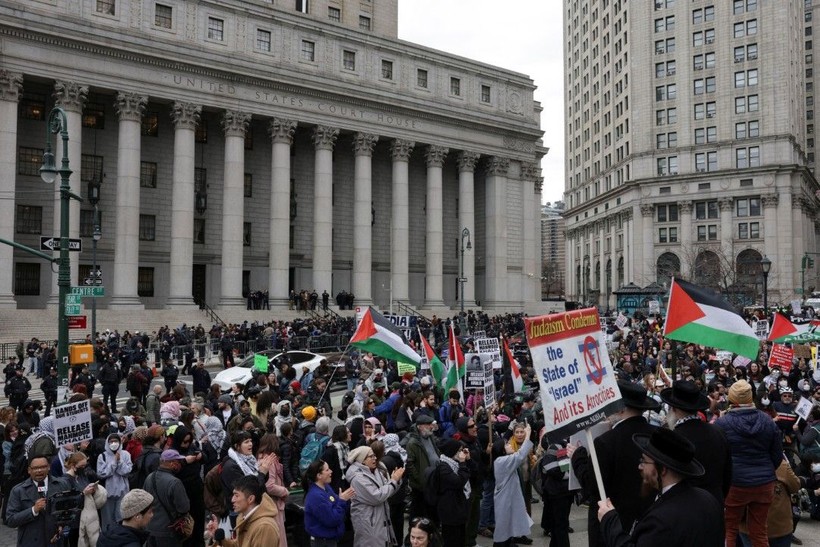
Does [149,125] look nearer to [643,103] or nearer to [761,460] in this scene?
[761,460]

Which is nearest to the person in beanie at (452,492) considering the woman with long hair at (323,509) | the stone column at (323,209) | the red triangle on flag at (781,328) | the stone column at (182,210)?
the woman with long hair at (323,509)

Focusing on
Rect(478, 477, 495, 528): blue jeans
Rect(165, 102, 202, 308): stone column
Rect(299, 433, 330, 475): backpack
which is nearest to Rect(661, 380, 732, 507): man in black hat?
Rect(478, 477, 495, 528): blue jeans

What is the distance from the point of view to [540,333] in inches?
243

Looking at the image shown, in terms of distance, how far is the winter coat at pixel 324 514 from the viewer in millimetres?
7305

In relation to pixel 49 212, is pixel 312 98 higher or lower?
higher

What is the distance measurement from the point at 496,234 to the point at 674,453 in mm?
53754

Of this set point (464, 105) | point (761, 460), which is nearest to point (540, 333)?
point (761, 460)

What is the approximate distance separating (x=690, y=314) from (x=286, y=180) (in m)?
40.2

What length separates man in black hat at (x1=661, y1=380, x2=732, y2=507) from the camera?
5.88 metres

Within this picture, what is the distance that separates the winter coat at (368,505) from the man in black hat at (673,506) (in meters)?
3.65

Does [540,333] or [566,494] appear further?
[566,494]

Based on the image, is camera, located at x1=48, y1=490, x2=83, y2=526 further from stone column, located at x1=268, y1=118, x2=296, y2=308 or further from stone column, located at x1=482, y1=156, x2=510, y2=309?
stone column, located at x1=482, y1=156, x2=510, y2=309

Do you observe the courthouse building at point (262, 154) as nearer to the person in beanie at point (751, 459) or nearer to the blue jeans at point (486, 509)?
the blue jeans at point (486, 509)

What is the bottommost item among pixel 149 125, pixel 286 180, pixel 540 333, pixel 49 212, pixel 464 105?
pixel 540 333
